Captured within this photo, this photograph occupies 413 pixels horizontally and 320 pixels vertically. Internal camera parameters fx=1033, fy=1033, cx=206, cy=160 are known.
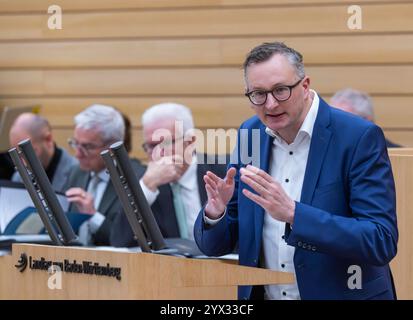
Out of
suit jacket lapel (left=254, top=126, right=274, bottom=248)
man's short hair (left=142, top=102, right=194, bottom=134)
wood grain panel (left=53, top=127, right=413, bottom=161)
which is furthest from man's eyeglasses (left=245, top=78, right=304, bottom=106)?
man's short hair (left=142, top=102, right=194, bottom=134)

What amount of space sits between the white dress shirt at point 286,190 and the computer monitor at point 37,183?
3.10 feet

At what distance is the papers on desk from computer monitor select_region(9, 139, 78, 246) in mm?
1395

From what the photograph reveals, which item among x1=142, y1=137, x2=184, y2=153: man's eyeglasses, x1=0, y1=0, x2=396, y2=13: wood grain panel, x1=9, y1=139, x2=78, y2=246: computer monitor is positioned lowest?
x1=9, y1=139, x2=78, y2=246: computer monitor

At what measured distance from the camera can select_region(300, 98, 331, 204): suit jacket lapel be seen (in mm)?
3582

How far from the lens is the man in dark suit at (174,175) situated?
539 cm

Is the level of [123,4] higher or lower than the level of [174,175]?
higher

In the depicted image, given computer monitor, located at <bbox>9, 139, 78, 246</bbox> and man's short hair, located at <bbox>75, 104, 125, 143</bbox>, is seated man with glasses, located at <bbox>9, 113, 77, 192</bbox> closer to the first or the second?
man's short hair, located at <bbox>75, 104, 125, 143</bbox>

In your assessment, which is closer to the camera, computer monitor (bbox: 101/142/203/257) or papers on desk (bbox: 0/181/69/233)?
computer monitor (bbox: 101/142/203/257)

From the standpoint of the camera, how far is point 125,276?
3.76 meters

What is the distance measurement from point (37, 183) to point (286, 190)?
3.46ft

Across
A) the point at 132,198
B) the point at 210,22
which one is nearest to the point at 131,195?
the point at 132,198

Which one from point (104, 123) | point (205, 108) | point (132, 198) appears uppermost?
point (205, 108)

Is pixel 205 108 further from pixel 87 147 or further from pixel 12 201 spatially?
pixel 12 201
